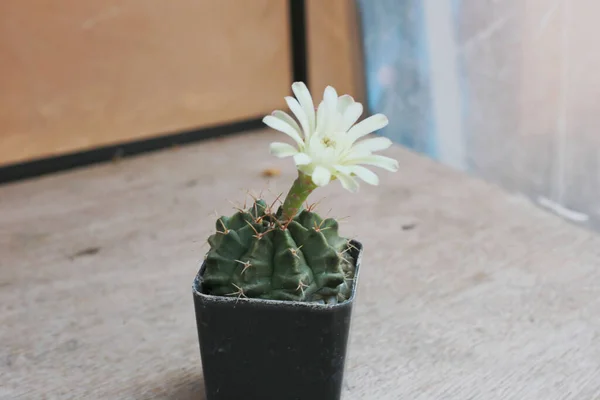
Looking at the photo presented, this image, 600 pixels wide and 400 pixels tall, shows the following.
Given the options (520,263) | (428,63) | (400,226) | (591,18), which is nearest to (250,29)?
(428,63)

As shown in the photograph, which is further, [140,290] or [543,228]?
[543,228]

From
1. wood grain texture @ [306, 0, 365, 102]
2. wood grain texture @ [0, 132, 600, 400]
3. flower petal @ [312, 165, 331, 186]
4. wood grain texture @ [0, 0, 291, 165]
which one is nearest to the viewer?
flower petal @ [312, 165, 331, 186]

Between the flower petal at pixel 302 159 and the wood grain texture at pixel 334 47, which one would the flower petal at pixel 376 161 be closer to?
the flower petal at pixel 302 159

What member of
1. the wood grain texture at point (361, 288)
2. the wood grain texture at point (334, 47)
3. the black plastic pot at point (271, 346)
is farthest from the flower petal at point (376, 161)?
the wood grain texture at point (334, 47)

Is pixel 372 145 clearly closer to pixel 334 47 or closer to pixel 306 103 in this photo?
pixel 306 103

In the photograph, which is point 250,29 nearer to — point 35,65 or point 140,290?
point 35,65

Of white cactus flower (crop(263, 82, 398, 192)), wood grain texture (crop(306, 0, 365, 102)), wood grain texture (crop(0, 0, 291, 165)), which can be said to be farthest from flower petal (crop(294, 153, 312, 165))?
wood grain texture (crop(306, 0, 365, 102))

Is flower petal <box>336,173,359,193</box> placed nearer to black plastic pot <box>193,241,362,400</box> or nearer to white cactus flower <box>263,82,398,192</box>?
white cactus flower <box>263,82,398,192</box>
